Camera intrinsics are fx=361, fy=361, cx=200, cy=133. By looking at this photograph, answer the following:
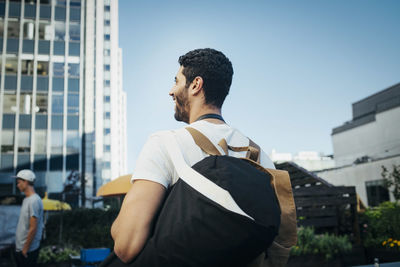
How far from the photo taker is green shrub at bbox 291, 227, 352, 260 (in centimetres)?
800

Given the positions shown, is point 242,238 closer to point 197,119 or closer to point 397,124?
point 197,119

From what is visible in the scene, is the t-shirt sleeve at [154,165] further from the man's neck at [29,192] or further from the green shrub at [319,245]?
the green shrub at [319,245]

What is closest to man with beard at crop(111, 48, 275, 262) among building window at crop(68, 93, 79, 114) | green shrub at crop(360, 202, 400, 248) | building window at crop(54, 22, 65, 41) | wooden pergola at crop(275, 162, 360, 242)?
wooden pergola at crop(275, 162, 360, 242)

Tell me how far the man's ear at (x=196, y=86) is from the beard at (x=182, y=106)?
0.04 m

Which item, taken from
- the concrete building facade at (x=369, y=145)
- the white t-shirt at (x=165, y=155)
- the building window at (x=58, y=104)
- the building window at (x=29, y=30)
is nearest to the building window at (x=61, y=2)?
the building window at (x=29, y=30)

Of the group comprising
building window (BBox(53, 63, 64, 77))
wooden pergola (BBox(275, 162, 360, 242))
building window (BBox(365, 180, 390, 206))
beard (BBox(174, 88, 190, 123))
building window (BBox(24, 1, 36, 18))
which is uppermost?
building window (BBox(24, 1, 36, 18))

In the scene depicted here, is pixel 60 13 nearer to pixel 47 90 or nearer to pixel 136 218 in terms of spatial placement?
pixel 47 90

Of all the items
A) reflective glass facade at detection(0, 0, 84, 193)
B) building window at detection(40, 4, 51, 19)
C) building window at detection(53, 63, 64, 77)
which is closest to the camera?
reflective glass facade at detection(0, 0, 84, 193)

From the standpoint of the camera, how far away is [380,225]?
955cm

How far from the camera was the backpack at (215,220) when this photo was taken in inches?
42.9

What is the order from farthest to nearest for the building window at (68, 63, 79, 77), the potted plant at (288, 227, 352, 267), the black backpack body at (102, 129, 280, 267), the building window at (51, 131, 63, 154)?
the building window at (68, 63, 79, 77), the building window at (51, 131, 63, 154), the potted plant at (288, 227, 352, 267), the black backpack body at (102, 129, 280, 267)

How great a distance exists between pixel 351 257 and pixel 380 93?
1572 inches

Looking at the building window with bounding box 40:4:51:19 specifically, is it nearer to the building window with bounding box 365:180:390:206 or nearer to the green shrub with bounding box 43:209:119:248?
the green shrub with bounding box 43:209:119:248

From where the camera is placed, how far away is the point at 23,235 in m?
5.10
